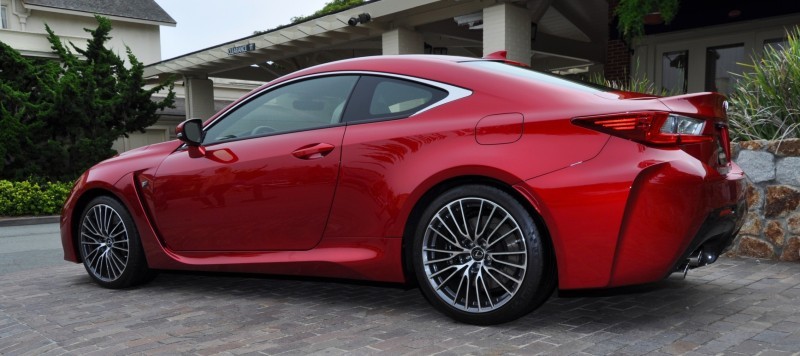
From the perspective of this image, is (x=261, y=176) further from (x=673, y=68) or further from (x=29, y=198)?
(x=29, y=198)

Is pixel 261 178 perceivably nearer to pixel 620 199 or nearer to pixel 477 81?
pixel 477 81

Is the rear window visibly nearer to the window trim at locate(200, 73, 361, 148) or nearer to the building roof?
the window trim at locate(200, 73, 361, 148)

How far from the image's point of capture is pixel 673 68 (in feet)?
48.3

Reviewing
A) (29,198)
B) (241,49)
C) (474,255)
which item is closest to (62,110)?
(29,198)

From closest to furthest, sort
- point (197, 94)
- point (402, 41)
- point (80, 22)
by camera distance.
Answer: point (402, 41), point (197, 94), point (80, 22)

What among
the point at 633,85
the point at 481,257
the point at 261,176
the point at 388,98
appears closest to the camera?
the point at 481,257

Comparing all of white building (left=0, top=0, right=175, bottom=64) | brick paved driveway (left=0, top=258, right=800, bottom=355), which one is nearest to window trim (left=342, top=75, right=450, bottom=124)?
brick paved driveway (left=0, top=258, right=800, bottom=355)

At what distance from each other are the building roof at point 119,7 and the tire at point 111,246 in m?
34.0

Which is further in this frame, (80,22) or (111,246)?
(80,22)

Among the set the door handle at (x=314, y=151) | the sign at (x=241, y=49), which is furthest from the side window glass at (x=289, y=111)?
the sign at (x=241, y=49)

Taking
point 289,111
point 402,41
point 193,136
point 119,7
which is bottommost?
point 193,136

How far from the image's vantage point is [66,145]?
18469 millimetres

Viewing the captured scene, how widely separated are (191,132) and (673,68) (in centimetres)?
1294

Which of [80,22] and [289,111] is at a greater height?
[80,22]
